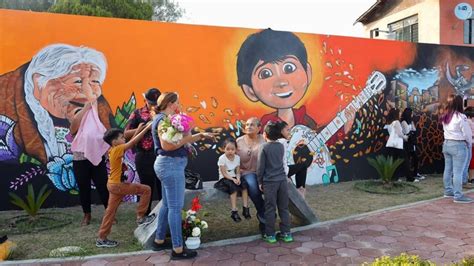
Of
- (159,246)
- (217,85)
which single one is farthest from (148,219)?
(217,85)

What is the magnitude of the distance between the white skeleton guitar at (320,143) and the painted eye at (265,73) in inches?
44.8

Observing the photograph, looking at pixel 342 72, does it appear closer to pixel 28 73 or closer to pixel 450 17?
pixel 28 73

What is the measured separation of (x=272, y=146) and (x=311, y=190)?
320 centimetres

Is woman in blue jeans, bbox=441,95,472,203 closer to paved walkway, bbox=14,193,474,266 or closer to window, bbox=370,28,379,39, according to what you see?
paved walkway, bbox=14,193,474,266

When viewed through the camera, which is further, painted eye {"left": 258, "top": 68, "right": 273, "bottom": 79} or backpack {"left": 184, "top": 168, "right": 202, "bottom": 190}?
painted eye {"left": 258, "top": 68, "right": 273, "bottom": 79}

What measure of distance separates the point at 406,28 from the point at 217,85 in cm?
1698

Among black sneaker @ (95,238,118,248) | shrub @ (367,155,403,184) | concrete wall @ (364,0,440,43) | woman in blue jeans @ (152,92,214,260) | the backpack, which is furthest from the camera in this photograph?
concrete wall @ (364,0,440,43)

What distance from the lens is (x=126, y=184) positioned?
191 inches

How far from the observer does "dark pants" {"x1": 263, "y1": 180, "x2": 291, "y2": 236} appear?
485cm

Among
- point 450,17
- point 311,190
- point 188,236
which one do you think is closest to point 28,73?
point 188,236

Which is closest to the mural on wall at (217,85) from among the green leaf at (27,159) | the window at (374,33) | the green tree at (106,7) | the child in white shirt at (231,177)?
the green leaf at (27,159)

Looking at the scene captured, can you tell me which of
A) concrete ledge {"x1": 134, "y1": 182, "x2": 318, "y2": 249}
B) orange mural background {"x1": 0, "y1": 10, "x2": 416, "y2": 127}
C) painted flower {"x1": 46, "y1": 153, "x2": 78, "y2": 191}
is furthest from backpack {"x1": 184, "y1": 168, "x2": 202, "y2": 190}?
painted flower {"x1": 46, "y1": 153, "x2": 78, "y2": 191}

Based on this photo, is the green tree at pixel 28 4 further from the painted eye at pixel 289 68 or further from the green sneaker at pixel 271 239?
the green sneaker at pixel 271 239

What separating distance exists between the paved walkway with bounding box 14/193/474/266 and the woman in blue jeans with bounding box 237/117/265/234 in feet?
1.59
